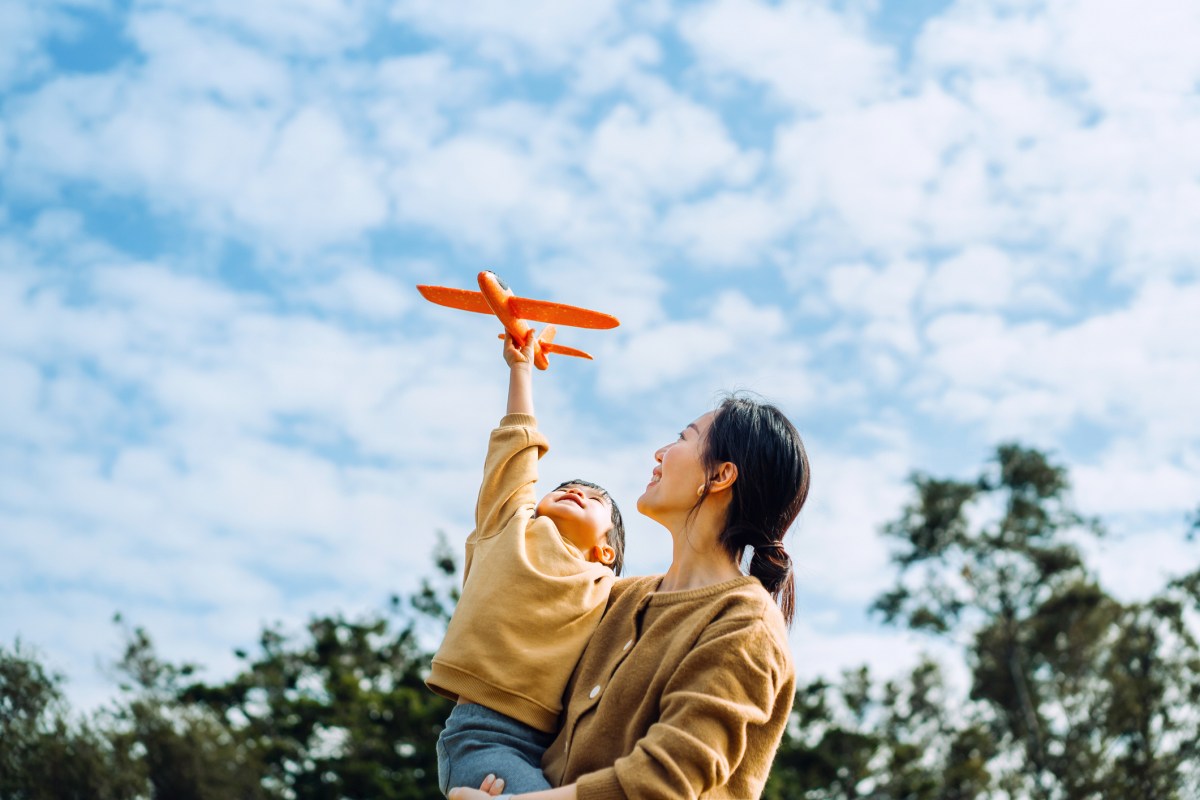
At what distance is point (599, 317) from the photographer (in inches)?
107

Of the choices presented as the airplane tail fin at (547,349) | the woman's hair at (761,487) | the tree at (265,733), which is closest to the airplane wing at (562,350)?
the airplane tail fin at (547,349)

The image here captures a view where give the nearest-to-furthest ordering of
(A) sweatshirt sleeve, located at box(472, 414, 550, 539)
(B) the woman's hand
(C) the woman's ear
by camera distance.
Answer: (B) the woman's hand < (C) the woman's ear < (A) sweatshirt sleeve, located at box(472, 414, 550, 539)

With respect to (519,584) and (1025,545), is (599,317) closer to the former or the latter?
(519,584)

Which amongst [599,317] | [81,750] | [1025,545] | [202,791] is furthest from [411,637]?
[599,317]

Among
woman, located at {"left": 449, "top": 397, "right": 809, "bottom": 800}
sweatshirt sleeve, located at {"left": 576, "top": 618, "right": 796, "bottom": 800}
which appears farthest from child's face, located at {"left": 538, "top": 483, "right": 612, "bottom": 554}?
sweatshirt sleeve, located at {"left": 576, "top": 618, "right": 796, "bottom": 800}

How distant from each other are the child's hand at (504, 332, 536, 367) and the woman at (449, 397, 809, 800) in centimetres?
44

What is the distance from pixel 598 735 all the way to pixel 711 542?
47cm

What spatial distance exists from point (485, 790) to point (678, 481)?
731 millimetres

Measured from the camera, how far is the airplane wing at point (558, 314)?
2.72 metres

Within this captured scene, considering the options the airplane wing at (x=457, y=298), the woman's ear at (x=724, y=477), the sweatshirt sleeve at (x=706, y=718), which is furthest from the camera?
the airplane wing at (x=457, y=298)

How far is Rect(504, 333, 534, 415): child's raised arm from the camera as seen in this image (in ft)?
8.93

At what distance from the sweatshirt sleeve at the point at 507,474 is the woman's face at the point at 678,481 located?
31 centimetres

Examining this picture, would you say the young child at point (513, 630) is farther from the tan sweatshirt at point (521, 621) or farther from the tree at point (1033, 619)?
the tree at point (1033, 619)

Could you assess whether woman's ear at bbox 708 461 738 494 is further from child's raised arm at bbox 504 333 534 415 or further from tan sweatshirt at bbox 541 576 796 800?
child's raised arm at bbox 504 333 534 415
